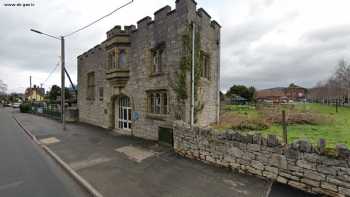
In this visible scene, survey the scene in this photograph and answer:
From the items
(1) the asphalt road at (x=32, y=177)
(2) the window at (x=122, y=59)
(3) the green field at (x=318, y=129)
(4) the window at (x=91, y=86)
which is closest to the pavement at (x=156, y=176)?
(1) the asphalt road at (x=32, y=177)

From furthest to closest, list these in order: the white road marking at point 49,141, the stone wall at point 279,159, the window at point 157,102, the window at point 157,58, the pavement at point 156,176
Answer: the window at point 157,58
the window at point 157,102
the white road marking at point 49,141
the pavement at point 156,176
the stone wall at point 279,159

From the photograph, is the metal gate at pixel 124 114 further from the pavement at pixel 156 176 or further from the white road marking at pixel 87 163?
the white road marking at pixel 87 163

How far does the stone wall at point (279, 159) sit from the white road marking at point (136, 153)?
2042 mm

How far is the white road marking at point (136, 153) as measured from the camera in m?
7.79

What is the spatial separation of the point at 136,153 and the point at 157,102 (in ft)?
12.6

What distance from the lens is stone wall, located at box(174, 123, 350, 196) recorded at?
4328 millimetres

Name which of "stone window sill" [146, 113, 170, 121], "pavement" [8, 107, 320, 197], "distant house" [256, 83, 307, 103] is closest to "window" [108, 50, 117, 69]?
"stone window sill" [146, 113, 170, 121]

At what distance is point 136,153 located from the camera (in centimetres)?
850

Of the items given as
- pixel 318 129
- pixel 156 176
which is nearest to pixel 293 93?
pixel 318 129

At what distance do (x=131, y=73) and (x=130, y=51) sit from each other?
1.56 m

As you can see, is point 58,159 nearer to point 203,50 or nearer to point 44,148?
point 44,148

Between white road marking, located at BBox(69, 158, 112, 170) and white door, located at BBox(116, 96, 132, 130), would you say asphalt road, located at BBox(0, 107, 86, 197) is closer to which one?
white road marking, located at BBox(69, 158, 112, 170)

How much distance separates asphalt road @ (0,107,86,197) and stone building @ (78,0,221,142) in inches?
195

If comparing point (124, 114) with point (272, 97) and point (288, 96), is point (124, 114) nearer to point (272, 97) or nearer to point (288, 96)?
point (288, 96)
